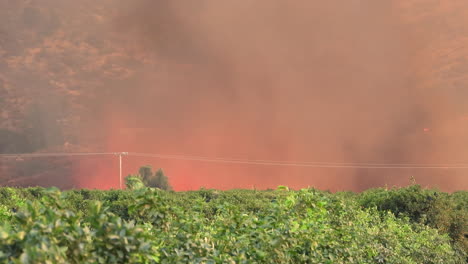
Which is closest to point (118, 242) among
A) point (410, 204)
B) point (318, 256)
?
point (318, 256)

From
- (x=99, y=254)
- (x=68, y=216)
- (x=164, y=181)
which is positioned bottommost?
(x=164, y=181)

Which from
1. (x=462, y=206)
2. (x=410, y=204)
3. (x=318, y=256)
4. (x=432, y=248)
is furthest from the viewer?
(x=462, y=206)

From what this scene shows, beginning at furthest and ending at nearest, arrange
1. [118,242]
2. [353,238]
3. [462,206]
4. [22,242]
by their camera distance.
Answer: [462,206]
[353,238]
[118,242]
[22,242]

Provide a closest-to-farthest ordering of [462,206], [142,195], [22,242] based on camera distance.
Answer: [22,242]
[142,195]
[462,206]

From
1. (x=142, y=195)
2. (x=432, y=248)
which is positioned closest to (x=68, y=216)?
(x=142, y=195)

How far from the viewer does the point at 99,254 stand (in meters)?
3.88

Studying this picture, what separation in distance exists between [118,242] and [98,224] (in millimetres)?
198

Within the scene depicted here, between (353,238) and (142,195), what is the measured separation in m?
3.78

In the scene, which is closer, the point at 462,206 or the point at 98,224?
the point at 98,224

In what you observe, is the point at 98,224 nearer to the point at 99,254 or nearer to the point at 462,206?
the point at 99,254

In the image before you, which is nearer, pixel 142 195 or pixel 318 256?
pixel 142 195

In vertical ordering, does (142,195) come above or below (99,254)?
above

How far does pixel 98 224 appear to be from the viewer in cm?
386

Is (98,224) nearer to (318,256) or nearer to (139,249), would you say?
(139,249)
